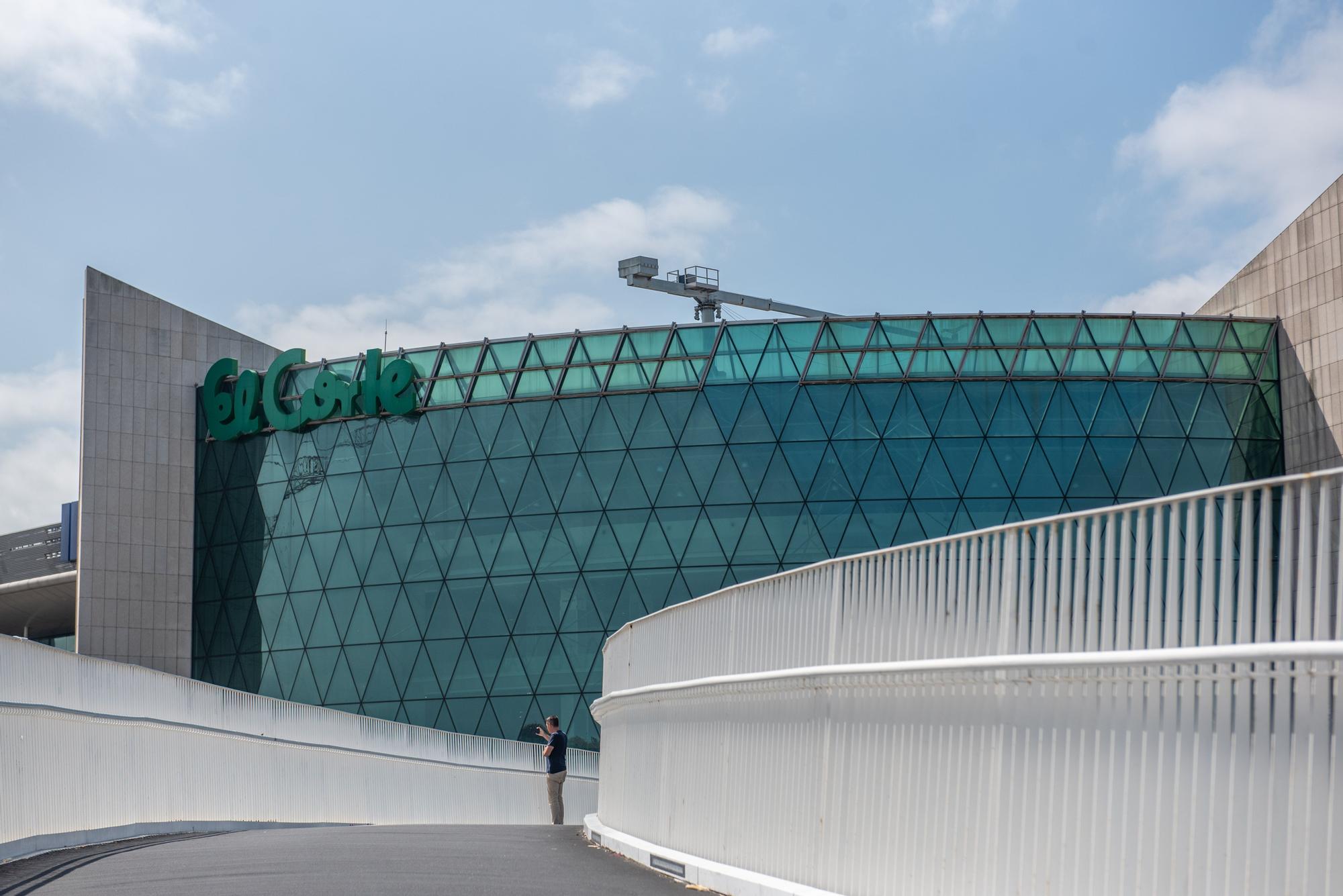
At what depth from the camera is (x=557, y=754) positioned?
960 inches

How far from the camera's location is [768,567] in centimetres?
4206

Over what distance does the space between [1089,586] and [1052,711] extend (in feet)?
2.36

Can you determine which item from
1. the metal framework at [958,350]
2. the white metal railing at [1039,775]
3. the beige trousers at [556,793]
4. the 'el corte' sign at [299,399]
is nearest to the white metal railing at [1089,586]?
the white metal railing at [1039,775]

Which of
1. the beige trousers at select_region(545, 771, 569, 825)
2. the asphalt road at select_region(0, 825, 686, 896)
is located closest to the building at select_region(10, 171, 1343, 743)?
the beige trousers at select_region(545, 771, 569, 825)

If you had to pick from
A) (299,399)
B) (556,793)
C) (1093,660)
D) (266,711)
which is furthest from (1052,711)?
(299,399)

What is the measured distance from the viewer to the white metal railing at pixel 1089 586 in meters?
6.58

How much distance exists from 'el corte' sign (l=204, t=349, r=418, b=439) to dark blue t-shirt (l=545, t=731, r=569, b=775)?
23.3 meters

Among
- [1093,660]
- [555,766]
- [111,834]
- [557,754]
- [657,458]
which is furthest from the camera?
[657,458]

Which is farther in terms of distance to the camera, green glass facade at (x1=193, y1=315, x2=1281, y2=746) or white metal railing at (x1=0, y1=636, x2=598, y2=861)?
green glass facade at (x1=193, y1=315, x2=1281, y2=746)

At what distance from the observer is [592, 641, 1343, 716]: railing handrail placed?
6.42 meters

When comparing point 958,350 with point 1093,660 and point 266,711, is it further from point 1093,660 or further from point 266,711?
point 1093,660

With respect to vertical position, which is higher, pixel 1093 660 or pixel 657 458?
pixel 657 458

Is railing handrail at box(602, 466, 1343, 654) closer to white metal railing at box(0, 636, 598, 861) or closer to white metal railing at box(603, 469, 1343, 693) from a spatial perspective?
white metal railing at box(603, 469, 1343, 693)

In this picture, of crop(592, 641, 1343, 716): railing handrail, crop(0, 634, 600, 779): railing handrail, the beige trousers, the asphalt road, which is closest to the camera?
crop(592, 641, 1343, 716): railing handrail
